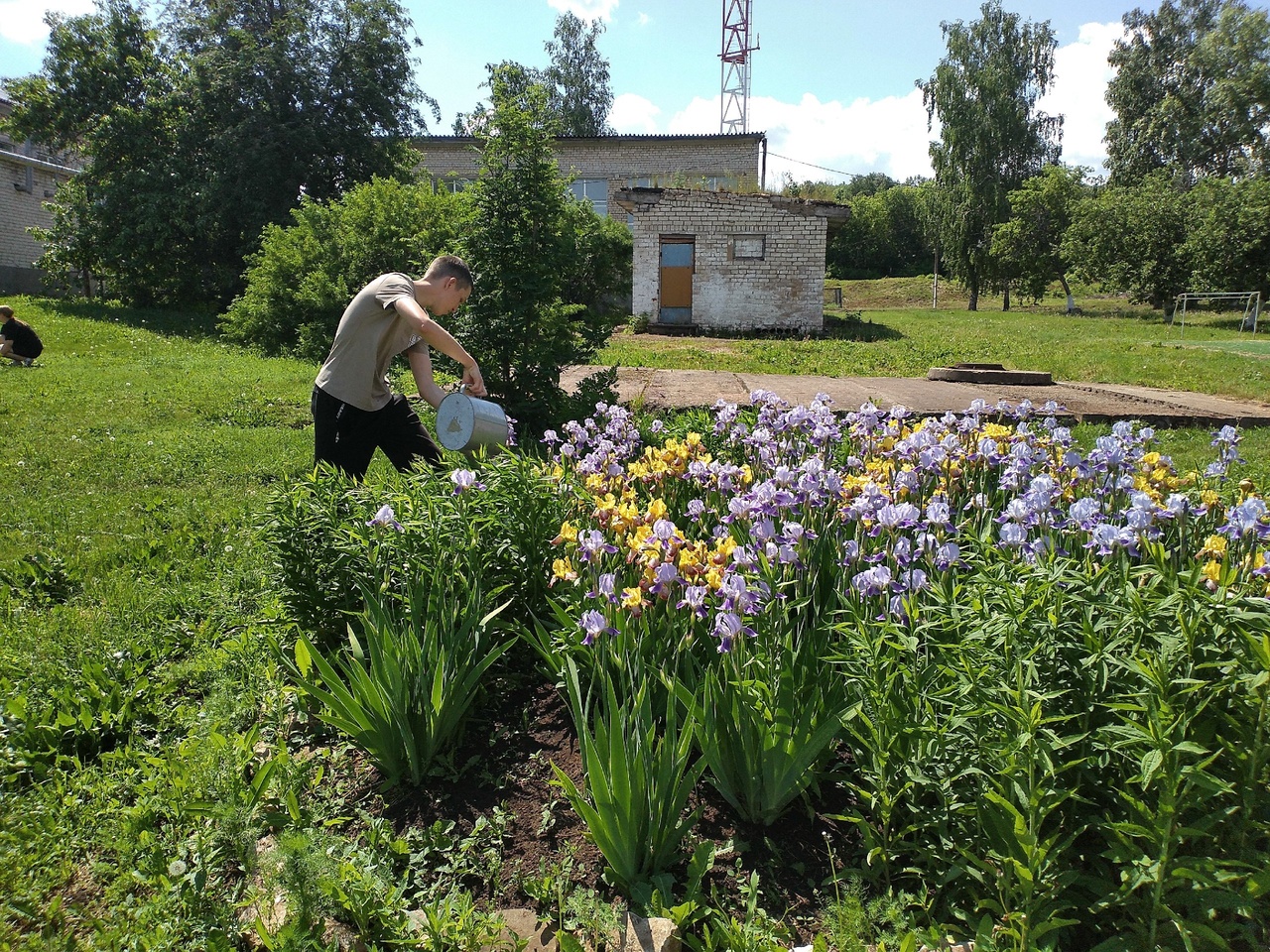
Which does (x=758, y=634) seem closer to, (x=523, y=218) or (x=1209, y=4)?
(x=523, y=218)

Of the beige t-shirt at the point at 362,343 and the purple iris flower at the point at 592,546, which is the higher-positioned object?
the beige t-shirt at the point at 362,343

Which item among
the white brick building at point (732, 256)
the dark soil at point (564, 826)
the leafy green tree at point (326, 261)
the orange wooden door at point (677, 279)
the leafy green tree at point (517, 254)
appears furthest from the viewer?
the orange wooden door at point (677, 279)

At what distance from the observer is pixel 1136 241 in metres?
32.5

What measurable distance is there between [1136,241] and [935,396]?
31.7 m

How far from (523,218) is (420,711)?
4259 mm

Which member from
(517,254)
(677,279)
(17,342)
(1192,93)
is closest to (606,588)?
(517,254)

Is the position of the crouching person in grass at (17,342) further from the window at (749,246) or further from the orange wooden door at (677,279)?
the window at (749,246)

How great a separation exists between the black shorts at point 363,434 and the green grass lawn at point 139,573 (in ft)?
1.62

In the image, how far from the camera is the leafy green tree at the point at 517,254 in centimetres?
570

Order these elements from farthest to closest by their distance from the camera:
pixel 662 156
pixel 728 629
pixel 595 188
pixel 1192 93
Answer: pixel 1192 93 → pixel 595 188 → pixel 662 156 → pixel 728 629

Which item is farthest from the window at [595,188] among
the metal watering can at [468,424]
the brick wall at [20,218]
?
the metal watering can at [468,424]

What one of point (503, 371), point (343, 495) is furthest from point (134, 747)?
point (503, 371)

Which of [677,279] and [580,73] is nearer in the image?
[677,279]

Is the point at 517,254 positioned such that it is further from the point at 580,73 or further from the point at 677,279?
the point at 580,73
